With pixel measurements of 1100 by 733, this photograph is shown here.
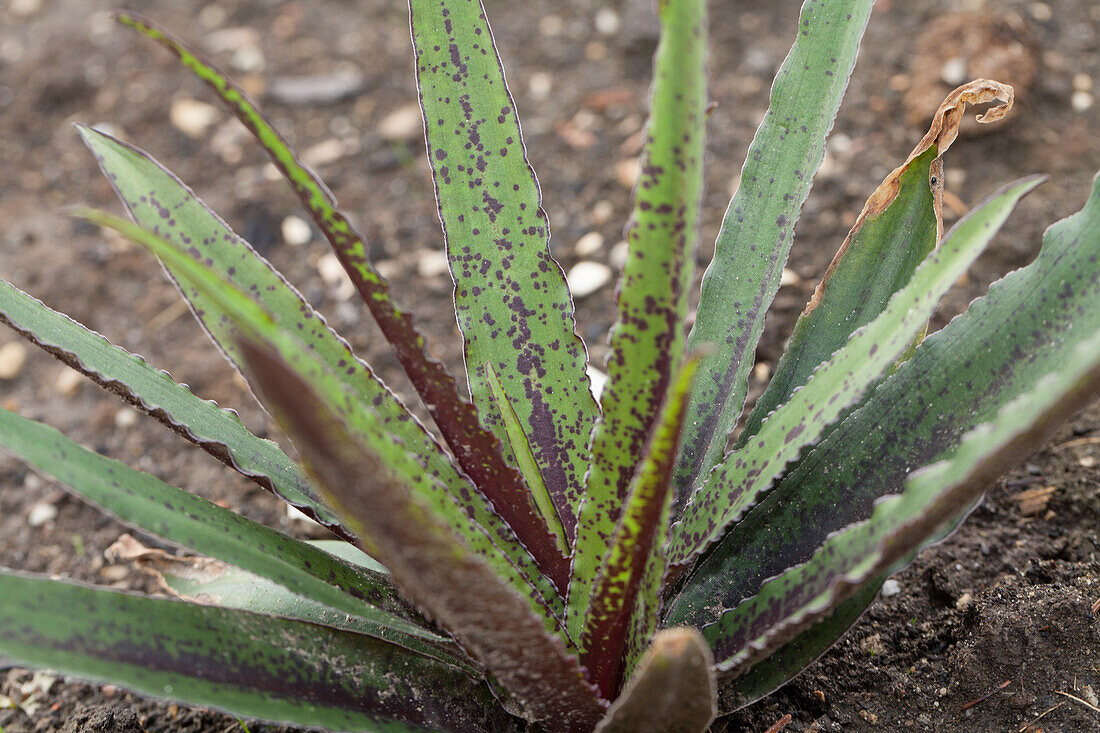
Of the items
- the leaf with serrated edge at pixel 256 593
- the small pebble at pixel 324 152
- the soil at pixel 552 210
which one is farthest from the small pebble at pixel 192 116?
the leaf with serrated edge at pixel 256 593

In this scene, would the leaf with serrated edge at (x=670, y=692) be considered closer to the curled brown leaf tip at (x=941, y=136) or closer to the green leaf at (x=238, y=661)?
the green leaf at (x=238, y=661)

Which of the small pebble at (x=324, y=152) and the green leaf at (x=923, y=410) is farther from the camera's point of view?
the small pebble at (x=324, y=152)

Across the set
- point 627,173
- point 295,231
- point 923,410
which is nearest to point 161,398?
point 923,410

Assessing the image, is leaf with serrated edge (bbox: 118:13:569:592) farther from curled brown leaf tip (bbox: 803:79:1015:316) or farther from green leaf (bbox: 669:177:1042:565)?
curled brown leaf tip (bbox: 803:79:1015:316)

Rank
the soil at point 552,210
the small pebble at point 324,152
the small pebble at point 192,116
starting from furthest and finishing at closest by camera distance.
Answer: the small pebble at point 192,116
the small pebble at point 324,152
the soil at point 552,210

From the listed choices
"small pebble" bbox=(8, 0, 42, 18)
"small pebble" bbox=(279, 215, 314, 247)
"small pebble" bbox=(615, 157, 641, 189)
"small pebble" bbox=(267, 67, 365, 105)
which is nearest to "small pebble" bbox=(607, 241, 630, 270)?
"small pebble" bbox=(615, 157, 641, 189)

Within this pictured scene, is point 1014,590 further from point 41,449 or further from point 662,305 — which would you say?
point 41,449
